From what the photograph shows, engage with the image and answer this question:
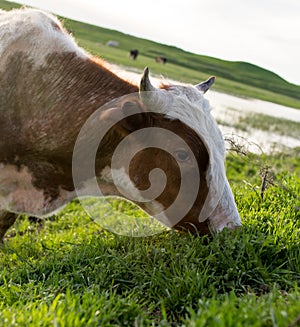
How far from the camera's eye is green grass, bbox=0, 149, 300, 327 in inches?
117

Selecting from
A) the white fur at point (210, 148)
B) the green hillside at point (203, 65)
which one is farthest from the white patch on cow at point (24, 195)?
the green hillside at point (203, 65)

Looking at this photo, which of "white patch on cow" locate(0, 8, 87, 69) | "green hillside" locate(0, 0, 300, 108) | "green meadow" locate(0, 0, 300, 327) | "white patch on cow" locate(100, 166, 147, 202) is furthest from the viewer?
"green hillside" locate(0, 0, 300, 108)

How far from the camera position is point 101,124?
459 centimetres

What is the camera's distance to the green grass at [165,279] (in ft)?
9.77

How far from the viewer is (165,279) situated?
3795mm

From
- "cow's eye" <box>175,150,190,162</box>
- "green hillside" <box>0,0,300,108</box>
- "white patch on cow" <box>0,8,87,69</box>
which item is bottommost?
"green hillside" <box>0,0,300,108</box>

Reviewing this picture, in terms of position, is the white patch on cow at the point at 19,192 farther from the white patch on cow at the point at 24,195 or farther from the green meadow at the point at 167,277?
the green meadow at the point at 167,277

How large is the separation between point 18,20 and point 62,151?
4.32 ft

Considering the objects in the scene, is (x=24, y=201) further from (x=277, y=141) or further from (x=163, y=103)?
(x=277, y=141)

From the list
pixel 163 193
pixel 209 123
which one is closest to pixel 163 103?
pixel 209 123

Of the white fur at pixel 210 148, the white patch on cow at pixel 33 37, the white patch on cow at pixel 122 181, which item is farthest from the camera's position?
the white patch on cow at pixel 33 37

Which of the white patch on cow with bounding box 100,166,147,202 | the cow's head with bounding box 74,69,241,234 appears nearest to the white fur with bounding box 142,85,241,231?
the cow's head with bounding box 74,69,241,234

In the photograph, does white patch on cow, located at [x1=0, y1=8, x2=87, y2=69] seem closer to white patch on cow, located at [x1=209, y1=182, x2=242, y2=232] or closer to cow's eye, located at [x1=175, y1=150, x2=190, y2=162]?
cow's eye, located at [x1=175, y1=150, x2=190, y2=162]

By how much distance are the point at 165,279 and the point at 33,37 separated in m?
2.52
